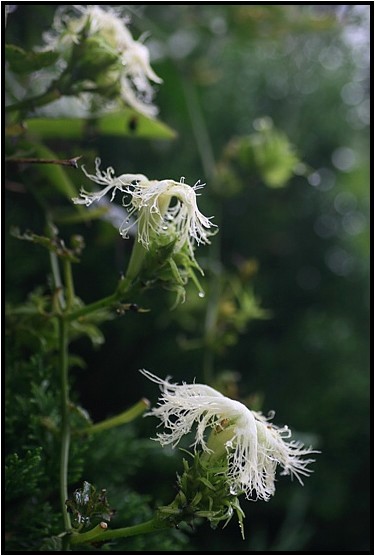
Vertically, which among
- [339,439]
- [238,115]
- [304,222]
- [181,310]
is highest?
[238,115]

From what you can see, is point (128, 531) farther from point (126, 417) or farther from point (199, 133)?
point (199, 133)

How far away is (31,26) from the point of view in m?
0.53

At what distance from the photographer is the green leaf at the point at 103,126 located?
43 cm

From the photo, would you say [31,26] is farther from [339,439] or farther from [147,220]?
[339,439]

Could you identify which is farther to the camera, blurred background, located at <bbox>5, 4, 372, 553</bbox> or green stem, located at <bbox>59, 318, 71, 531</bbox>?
blurred background, located at <bbox>5, 4, 372, 553</bbox>

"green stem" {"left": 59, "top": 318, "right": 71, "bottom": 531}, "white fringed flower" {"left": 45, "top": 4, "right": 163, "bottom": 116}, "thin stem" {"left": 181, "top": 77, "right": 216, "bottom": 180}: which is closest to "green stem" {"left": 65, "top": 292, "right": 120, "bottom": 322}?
"green stem" {"left": 59, "top": 318, "right": 71, "bottom": 531}

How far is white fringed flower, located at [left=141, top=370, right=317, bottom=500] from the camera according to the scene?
0.26m

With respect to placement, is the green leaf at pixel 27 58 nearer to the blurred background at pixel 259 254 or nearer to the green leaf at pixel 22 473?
the blurred background at pixel 259 254

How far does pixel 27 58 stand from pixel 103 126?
0.34 feet

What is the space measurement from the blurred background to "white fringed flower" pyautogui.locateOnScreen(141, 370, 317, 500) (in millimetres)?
117

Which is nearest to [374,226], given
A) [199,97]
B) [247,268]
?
[247,268]

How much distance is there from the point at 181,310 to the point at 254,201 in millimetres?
196

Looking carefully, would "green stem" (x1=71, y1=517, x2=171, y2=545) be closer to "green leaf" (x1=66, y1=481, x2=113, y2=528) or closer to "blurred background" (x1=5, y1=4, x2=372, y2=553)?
"green leaf" (x1=66, y1=481, x2=113, y2=528)

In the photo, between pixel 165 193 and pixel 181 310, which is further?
pixel 181 310
